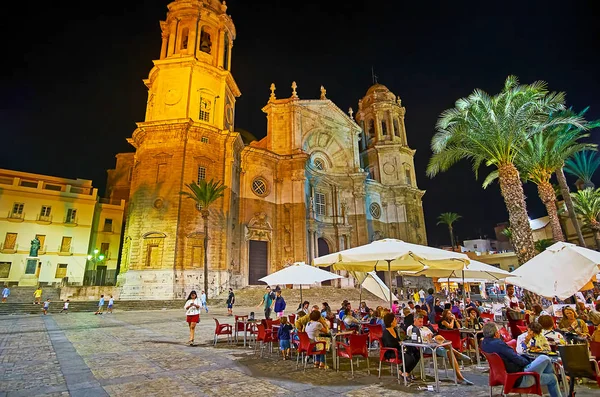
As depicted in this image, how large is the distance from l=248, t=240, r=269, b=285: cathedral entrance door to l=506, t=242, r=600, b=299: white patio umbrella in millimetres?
24306

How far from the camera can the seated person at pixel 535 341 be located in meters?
4.94

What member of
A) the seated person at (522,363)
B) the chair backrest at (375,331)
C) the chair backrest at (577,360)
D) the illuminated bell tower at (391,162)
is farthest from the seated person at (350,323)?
the illuminated bell tower at (391,162)

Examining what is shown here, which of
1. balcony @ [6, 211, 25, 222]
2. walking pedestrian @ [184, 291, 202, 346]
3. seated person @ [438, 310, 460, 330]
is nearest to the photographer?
seated person @ [438, 310, 460, 330]

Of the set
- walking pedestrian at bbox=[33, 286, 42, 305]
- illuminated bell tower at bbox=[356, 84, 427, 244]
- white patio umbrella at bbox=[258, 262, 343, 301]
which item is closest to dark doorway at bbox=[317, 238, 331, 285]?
illuminated bell tower at bbox=[356, 84, 427, 244]

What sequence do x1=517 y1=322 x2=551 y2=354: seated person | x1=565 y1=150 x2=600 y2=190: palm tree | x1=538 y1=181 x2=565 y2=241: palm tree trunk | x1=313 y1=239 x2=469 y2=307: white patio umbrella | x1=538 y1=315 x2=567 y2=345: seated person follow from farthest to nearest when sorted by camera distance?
x1=565 y1=150 x2=600 y2=190: palm tree < x1=538 y1=181 x2=565 y2=241: palm tree trunk < x1=313 y1=239 x2=469 y2=307: white patio umbrella < x1=538 y1=315 x2=567 y2=345: seated person < x1=517 y1=322 x2=551 y2=354: seated person

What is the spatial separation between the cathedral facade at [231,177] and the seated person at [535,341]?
72.8 ft

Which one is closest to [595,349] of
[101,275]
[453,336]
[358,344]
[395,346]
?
[453,336]

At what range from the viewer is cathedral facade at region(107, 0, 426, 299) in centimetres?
2505

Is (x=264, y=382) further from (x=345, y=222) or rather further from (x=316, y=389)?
(x=345, y=222)

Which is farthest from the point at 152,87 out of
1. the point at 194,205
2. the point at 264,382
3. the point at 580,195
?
the point at 580,195

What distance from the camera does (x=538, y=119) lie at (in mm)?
14695

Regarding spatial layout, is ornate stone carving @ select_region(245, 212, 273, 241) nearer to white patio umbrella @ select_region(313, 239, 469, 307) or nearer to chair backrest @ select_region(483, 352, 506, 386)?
white patio umbrella @ select_region(313, 239, 469, 307)

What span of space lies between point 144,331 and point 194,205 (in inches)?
592

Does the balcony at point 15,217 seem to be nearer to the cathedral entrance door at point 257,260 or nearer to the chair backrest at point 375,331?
the cathedral entrance door at point 257,260
